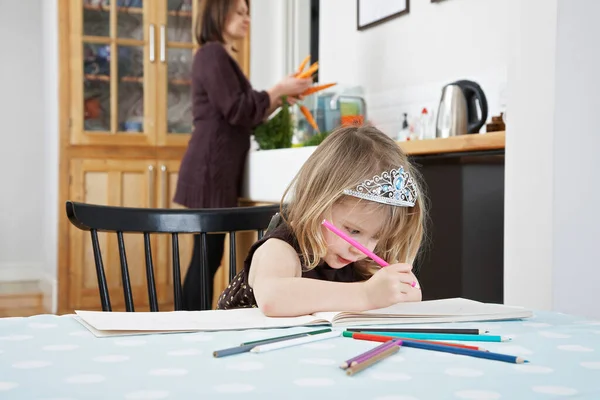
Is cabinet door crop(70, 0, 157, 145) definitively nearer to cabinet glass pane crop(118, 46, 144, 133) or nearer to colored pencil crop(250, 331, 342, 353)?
cabinet glass pane crop(118, 46, 144, 133)

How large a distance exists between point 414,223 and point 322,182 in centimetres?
18

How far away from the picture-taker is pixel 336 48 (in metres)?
3.75

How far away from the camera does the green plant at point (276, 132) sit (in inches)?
134

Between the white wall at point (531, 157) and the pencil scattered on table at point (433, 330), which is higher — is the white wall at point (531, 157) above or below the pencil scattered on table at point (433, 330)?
above

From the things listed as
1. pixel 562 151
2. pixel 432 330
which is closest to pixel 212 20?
pixel 562 151

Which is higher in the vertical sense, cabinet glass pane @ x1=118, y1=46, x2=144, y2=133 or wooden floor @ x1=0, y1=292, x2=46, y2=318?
cabinet glass pane @ x1=118, y1=46, x2=144, y2=133

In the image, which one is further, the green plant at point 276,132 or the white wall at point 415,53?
the green plant at point 276,132

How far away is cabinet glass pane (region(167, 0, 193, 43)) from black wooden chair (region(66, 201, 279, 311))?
Answer: 3.16 m

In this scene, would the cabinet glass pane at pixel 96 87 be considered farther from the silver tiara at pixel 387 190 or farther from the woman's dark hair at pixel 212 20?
the silver tiara at pixel 387 190

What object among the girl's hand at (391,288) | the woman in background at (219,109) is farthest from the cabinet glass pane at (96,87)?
the girl's hand at (391,288)

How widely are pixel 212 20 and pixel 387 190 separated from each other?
226 centimetres

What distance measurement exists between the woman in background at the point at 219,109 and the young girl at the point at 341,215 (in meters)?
1.84

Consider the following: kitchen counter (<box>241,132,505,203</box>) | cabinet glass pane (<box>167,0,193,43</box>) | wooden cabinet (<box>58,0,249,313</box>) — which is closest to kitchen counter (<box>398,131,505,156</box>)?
kitchen counter (<box>241,132,505,203</box>)

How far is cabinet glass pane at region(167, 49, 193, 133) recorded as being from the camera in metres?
Result: 4.48
